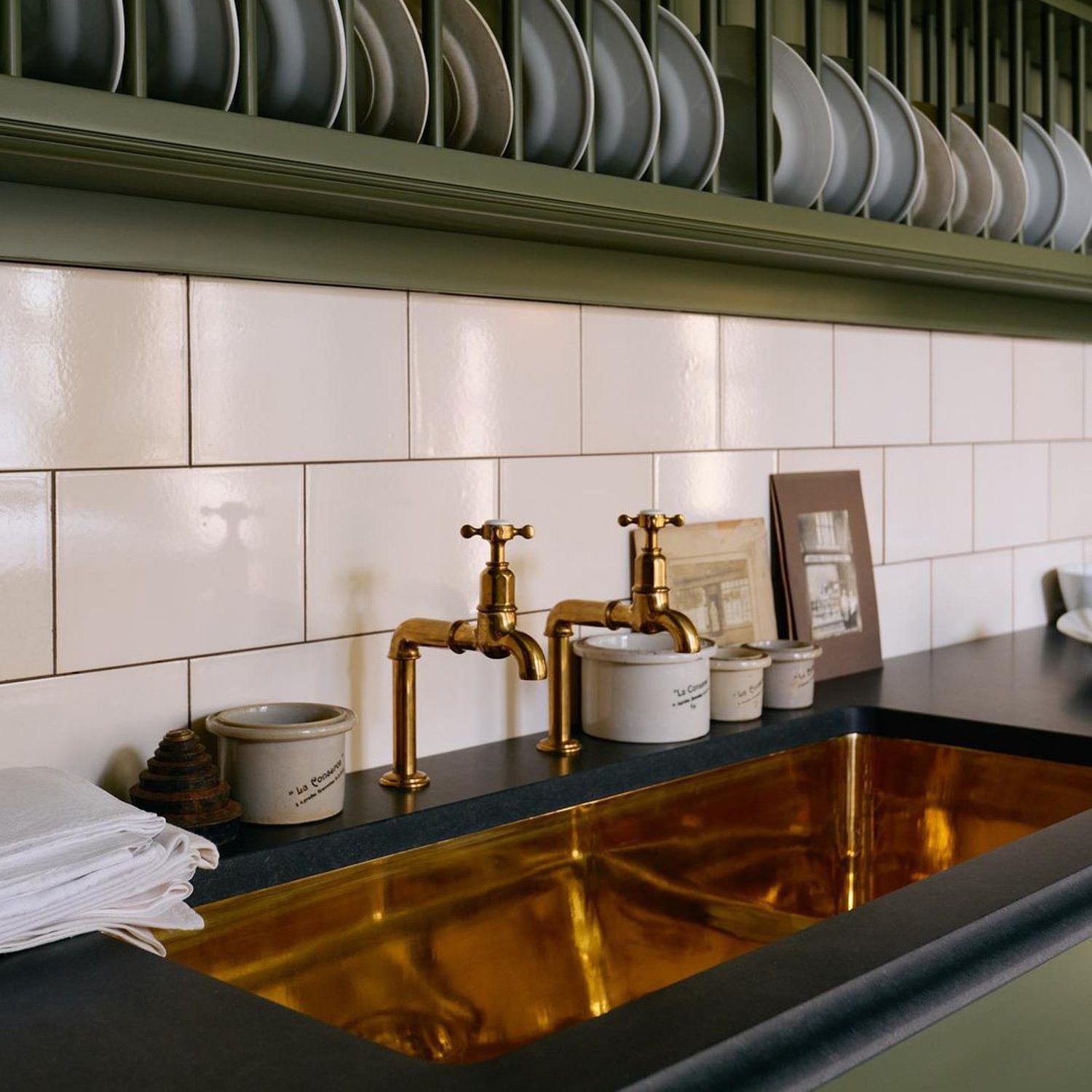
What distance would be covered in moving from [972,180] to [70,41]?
1.20 meters

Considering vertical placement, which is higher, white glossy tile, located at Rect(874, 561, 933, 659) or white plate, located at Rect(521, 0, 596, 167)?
white plate, located at Rect(521, 0, 596, 167)

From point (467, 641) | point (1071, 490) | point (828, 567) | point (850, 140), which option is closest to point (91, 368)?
point (467, 641)

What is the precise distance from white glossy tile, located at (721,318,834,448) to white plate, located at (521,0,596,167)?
0.50 m

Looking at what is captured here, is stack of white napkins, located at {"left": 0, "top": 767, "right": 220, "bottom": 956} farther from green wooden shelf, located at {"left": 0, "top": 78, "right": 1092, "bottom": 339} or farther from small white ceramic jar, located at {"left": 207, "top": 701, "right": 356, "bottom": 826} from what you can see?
green wooden shelf, located at {"left": 0, "top": 78, "right": 1092, "bottom": 339}

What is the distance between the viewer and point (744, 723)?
1.60m

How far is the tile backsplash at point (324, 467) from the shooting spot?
1156 mm

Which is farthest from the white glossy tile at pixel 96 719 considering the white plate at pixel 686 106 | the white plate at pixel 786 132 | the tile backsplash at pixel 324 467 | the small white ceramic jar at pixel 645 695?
the white plate at pixel 786 132

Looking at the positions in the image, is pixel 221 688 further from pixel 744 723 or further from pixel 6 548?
pixel 744 723

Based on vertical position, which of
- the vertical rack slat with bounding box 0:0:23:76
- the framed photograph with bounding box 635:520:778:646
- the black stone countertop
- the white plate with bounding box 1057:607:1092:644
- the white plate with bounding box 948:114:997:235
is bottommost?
the black stone countertop

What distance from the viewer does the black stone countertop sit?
2.37 feet

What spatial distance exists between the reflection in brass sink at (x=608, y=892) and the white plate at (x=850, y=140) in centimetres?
64

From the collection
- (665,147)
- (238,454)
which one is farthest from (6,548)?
(665,147)

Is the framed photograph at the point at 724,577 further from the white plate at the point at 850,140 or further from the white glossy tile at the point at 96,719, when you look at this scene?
the white glossy tile at the point at 96,719

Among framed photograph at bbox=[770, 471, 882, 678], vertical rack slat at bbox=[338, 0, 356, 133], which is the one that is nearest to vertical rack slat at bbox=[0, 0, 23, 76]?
vertical rack slat at bbox=[338, 0, 356, 133]
